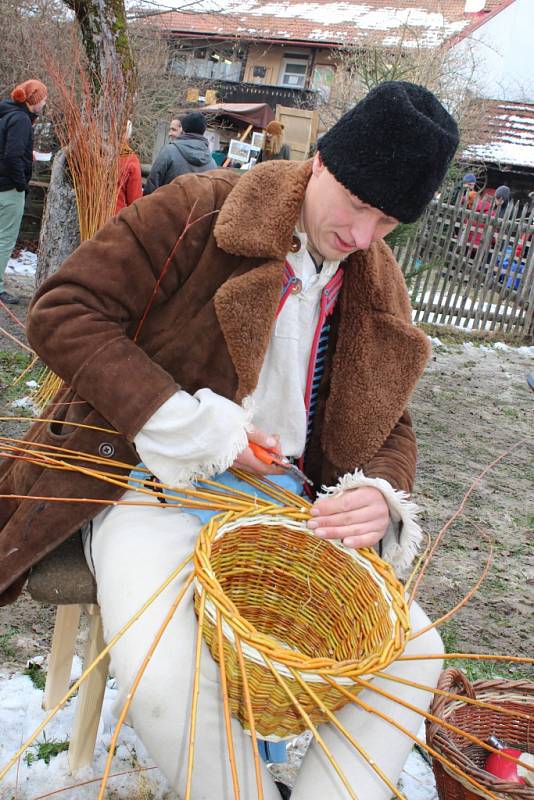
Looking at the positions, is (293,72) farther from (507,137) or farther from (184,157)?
(184,157)

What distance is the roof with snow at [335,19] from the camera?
18.4m

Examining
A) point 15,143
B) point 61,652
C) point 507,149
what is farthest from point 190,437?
point 507,149

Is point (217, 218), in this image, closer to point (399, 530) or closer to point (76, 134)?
point (399, 530)

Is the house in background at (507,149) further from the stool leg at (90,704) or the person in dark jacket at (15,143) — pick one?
the stool leg at (90,704)

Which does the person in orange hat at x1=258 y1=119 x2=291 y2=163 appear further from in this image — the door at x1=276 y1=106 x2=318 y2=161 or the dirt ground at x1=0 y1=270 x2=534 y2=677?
the dirt ground at x1=0 y1=270 x2=534 y2=677

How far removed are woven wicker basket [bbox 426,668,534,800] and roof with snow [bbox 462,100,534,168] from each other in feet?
47.8

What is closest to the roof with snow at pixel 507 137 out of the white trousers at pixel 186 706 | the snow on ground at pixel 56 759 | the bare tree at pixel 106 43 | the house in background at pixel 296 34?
the house in background at pixel 296 34

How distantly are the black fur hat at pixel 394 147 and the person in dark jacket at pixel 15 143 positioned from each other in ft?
15.1

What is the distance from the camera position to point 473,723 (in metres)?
1.90

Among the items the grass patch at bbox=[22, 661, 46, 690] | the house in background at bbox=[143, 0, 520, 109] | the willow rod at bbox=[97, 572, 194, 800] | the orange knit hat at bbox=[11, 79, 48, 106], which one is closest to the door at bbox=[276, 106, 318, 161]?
the orange knit hat at bbox=[11, 79, 48, 106]

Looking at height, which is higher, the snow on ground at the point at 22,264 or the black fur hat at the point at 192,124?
the black fur hat at the point at 192,124

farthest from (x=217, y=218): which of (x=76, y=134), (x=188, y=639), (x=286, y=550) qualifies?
(x=76, y=134)

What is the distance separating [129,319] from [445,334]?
6.94m

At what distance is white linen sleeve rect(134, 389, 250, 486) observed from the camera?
1.33 meters
